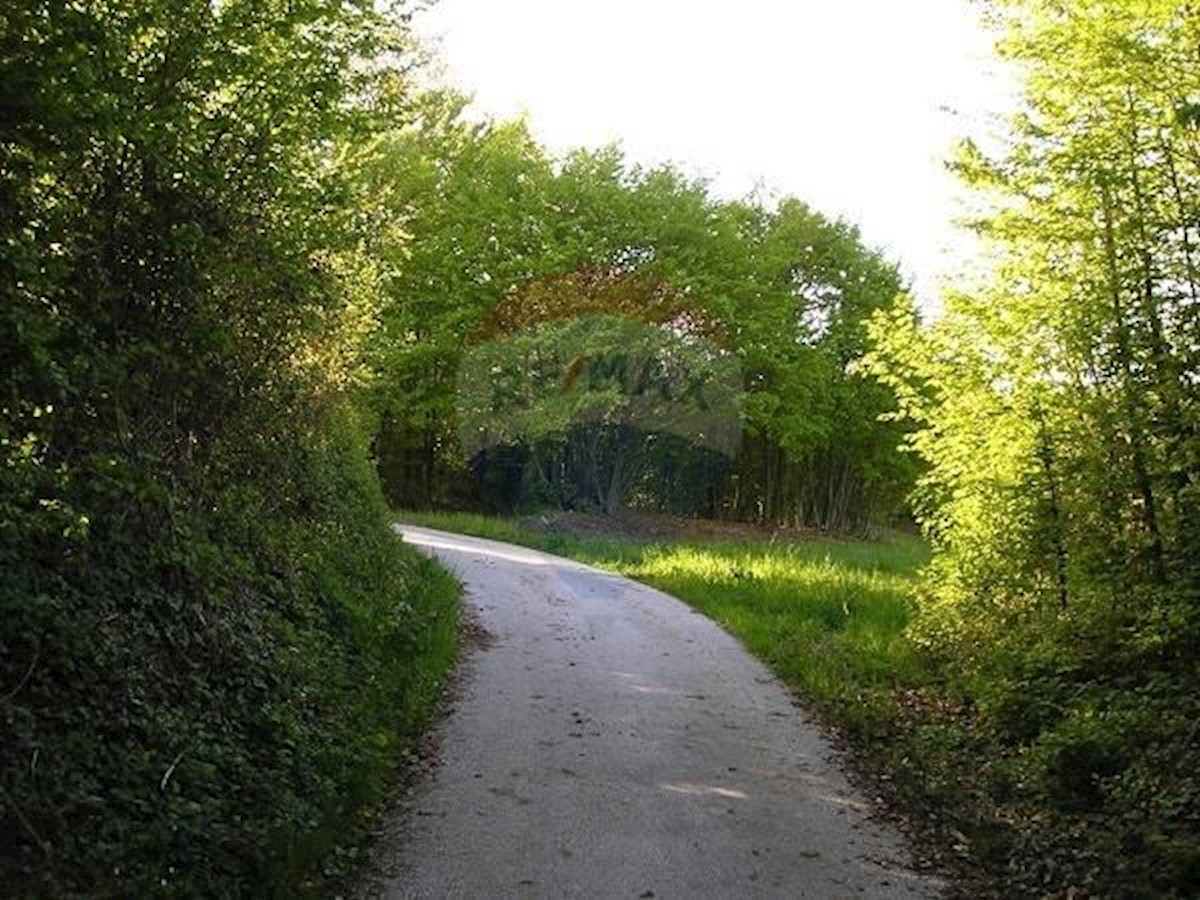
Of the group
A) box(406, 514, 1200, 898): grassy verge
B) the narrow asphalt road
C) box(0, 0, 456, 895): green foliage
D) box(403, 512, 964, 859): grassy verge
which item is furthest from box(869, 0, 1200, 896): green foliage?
box(0, 0, 456, 895): green foliage

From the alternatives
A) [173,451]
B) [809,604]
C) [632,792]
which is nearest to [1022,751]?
[632,792]

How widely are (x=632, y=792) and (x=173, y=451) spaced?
12.4 ft

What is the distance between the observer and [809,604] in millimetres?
15594

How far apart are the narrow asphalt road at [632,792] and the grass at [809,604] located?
19.1 inches

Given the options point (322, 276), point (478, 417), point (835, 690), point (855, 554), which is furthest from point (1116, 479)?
point (478, 417)

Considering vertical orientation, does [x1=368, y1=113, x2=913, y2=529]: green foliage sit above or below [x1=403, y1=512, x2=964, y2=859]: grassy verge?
above

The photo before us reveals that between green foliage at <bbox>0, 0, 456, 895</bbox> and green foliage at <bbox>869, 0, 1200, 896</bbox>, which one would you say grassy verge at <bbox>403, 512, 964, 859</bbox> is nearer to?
green foliage at <bbox>869, 0, 1200, 896</bbox>

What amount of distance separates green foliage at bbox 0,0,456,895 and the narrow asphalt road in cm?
66

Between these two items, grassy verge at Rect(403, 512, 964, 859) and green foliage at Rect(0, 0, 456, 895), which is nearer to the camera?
green foliage at Rect(0, 0, 456, 895)

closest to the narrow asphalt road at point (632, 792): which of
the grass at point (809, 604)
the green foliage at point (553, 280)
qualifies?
the grass at point (809, 604)

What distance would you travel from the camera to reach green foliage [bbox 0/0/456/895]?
4.94 m

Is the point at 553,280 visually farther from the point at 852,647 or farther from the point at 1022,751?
the point at 1022,751

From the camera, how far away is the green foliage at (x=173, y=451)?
4941 mm

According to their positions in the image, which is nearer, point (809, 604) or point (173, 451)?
point (173, 451)
